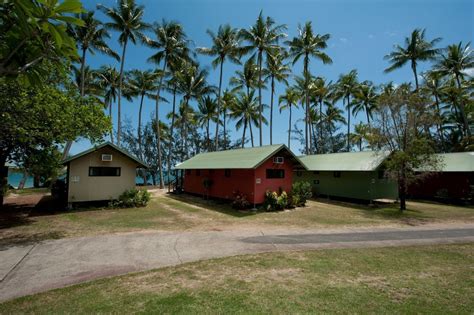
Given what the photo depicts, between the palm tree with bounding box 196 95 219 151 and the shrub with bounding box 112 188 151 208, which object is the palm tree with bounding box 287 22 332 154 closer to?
the palm tree with bounding box 196 95 219 151

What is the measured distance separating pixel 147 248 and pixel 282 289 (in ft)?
15.2

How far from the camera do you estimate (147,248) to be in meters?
8.02

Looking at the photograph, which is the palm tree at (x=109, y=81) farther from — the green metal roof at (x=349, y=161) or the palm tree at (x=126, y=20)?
the green metal roof at (x=349, y=161)

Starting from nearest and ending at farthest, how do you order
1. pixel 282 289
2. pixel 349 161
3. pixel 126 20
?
pixel 282 289, pixel 349 161, pixel 126 20

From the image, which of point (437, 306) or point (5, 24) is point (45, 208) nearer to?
point (5, 24)

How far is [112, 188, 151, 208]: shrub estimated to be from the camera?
16.6 m

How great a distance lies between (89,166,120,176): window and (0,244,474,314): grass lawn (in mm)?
12406

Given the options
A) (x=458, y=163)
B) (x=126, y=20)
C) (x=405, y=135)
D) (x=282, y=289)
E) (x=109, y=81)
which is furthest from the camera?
(x=109, y=81)

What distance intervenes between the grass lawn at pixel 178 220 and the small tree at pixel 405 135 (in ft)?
8.69

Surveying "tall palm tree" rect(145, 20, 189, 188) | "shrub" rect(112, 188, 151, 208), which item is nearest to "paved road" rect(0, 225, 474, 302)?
"shrub" rect(112, 188, 151, 208)

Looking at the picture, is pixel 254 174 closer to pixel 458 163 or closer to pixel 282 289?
pixel 282 289

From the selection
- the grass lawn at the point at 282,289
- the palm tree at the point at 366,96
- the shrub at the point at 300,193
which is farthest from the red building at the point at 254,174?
the palm tree at the point at 366,96

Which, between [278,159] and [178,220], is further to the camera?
[278,159]

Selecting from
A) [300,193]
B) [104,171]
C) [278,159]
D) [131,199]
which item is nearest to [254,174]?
[278,159]
